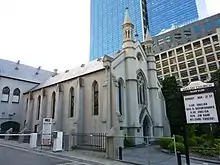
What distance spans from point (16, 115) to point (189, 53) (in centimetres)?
6512

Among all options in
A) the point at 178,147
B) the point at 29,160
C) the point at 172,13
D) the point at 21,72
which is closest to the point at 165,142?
the point at 178,147

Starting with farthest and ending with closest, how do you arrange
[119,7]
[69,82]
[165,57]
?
[119,7], [165,57], [69,82]

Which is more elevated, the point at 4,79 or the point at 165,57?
the point at 165,57

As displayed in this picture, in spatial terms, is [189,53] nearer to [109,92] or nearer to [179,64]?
[179,64]

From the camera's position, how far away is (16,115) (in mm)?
37781

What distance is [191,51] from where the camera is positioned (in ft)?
242

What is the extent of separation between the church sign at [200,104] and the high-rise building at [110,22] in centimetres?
9773

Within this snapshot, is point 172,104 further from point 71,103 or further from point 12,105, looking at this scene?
point 12,105

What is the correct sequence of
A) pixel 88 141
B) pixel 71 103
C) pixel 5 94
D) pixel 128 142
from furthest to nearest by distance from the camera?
pixel 5 94
pixel 71 103
pixel 88 141
pixel 128 142

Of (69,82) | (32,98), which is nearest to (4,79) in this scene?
(32,98)

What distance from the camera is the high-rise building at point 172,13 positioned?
4178 inches

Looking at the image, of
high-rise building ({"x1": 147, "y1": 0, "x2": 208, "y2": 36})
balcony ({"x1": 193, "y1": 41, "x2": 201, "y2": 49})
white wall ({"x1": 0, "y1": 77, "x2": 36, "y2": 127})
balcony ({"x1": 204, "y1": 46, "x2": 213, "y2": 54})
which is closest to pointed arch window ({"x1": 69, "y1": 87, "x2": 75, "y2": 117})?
white wall ({"x1": 0, "y1": 77, "x2": 36, "y2": 127})

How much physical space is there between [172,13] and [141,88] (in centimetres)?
10438

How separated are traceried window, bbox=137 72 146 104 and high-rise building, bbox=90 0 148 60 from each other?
7751 centimetres
